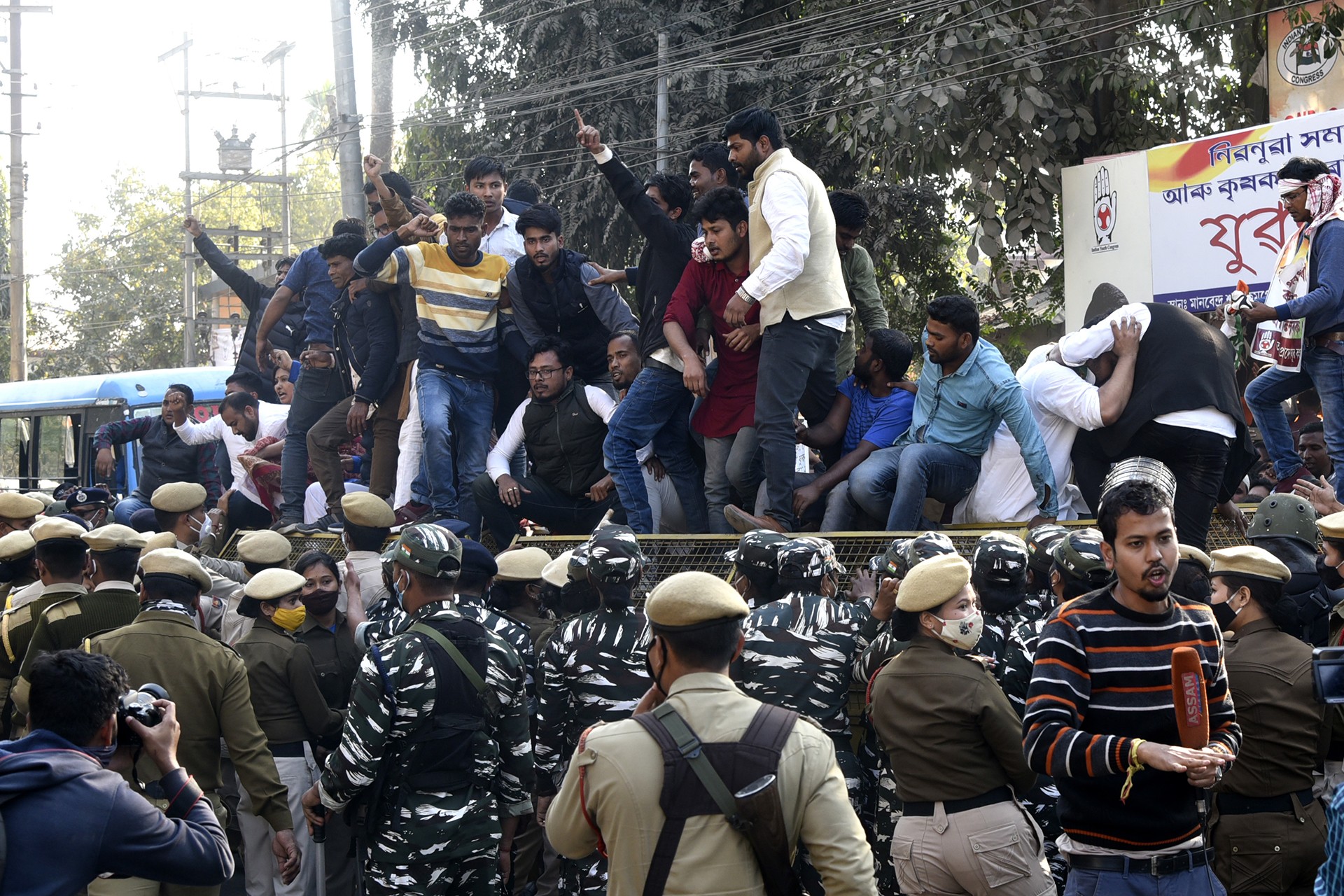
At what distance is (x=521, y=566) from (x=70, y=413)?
562 inches

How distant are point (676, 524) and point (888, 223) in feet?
31.1

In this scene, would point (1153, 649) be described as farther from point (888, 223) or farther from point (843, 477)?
point (888, 223)

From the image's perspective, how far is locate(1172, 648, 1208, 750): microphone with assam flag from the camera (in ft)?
10.7

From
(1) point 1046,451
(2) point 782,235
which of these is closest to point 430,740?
(2) point 782,235

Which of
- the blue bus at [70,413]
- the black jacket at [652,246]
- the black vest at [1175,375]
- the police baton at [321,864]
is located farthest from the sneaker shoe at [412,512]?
the blue bus at [70,413]

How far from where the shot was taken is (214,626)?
7789mm

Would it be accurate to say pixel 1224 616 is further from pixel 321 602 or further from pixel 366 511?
pixel 366 511

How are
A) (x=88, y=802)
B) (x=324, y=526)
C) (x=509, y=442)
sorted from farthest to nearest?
(x=324, y=526) → (x=509, y=442) → (x=88, y=802)

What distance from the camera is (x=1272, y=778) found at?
483 cm

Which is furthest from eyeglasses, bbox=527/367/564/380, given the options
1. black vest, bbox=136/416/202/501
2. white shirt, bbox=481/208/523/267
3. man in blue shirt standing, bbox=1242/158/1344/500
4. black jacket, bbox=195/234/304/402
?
black vest, bbox=136/416/202/501

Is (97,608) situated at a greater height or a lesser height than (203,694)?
greater

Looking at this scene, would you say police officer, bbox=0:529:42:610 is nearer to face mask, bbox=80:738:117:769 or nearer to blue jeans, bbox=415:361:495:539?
blue jeans, bbox=415:361:495:539

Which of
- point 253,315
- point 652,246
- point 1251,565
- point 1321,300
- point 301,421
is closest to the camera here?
point 1251,565

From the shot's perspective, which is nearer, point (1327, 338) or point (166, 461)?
point (1327, 338)
